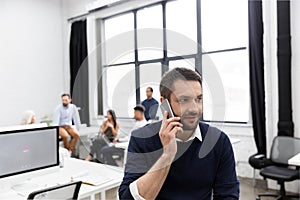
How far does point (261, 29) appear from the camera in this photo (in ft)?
13.8

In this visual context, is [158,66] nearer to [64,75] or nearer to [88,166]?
[88,166]

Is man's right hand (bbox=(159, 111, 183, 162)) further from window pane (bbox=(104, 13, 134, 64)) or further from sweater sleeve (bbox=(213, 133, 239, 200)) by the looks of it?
sweater sleeve (bbox=(213, 133, 239, 200))

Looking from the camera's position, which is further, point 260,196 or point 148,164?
point 260,196

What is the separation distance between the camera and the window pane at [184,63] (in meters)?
0.84

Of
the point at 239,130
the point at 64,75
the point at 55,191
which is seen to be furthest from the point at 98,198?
the point at 64,75

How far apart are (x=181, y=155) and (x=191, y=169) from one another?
11 centimetres

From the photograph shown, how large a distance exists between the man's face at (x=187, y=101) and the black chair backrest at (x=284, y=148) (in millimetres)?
3188

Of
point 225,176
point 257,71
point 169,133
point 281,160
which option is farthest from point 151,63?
point 257,71

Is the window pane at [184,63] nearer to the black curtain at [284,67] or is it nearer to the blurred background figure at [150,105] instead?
the blurred background figure at [150,105]

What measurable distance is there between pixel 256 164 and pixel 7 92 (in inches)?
221

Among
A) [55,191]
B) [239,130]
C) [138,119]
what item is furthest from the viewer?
[239,130]

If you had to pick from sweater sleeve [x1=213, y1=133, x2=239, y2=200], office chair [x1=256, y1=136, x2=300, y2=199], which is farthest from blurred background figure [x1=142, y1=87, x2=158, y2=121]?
office chair [x1=256, y1=136, x2=300, y2=199]

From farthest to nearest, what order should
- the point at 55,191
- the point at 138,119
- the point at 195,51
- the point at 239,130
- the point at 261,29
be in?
the point at 239,130 < the point at 261,29 < the point at 55,191 < the point at 138,119 < the point at 195,51

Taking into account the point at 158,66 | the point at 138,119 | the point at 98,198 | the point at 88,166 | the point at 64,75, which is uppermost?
the point at 64,75
